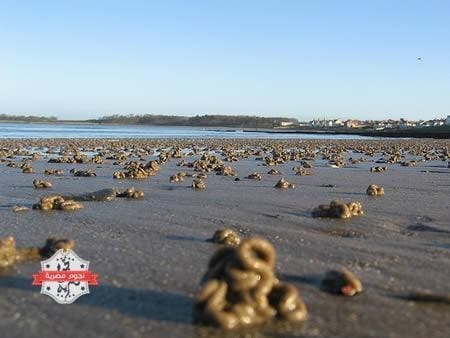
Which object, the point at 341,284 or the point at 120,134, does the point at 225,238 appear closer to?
the point at 341,284

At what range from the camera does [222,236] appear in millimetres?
7262

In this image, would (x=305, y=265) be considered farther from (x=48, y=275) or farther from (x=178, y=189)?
(x=178, y=189)

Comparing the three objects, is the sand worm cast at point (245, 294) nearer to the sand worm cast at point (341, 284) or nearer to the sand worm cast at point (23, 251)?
the sand worm cast at point (341, 284)

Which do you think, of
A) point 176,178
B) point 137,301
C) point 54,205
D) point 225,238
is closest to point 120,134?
point 176,178

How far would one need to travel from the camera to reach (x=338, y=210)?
930cm

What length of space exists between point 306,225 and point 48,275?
14.2ft

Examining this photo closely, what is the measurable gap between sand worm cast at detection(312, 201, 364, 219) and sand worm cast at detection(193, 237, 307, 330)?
4.80 metres

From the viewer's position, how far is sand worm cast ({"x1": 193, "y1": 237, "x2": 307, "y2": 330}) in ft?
14.3

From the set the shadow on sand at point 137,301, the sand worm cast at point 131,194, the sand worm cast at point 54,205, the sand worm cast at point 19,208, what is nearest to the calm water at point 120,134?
the sand worm cast at point 131,194

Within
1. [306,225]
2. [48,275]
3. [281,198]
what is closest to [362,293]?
[48,275]

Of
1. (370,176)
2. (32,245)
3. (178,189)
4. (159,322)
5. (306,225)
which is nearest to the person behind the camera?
(159,322)

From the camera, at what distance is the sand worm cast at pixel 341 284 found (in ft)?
17.0

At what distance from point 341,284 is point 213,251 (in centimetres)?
205

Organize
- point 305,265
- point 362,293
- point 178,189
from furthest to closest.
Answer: point 178,189 < point 305,265 < point 362,293
